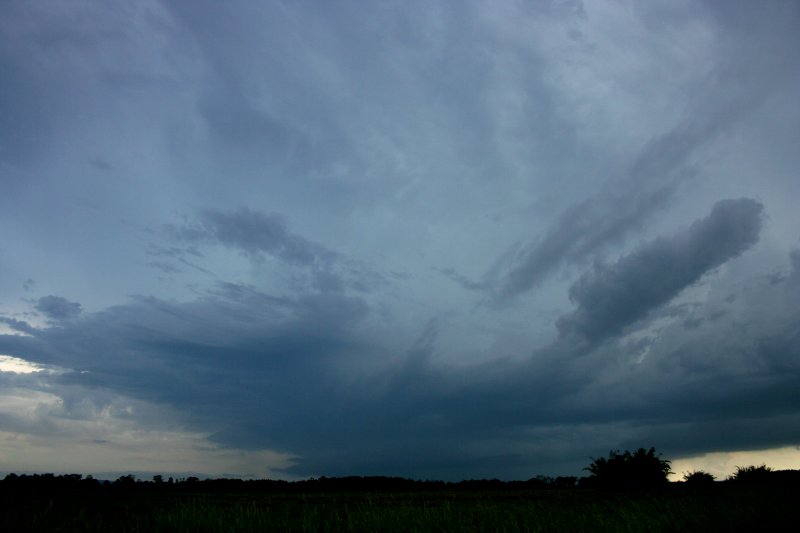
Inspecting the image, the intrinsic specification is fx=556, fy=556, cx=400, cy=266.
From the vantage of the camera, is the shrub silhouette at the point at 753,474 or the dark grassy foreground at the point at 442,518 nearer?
the dark grassy foreground at the point at 442,518

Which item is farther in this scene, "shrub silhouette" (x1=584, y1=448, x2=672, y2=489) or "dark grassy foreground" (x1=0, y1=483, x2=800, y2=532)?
"shrub silhouette" (x1=584, y1=448, x2=672, y2=489)

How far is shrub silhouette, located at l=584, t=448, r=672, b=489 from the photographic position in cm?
5609

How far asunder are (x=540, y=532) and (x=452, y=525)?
436 cm

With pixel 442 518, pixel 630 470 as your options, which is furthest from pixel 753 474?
pixel 442 518

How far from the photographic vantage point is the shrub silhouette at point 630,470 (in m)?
56.1

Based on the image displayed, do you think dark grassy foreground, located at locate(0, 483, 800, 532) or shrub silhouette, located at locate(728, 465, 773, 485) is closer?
dark grassy foreground, located at locate(0, 483, 800, 532)

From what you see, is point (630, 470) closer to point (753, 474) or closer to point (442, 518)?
point (753, 474)

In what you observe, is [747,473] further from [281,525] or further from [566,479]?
[281,525]

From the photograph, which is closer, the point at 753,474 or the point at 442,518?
the point at 442,518

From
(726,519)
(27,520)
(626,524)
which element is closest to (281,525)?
(27,520)

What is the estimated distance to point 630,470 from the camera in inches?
2269

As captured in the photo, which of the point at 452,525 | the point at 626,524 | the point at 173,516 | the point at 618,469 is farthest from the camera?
the point at 618,469

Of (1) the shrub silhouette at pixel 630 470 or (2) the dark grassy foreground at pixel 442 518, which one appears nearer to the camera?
(2) the dark grassy foreground at pixel 442 518

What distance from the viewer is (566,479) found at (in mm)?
65125
